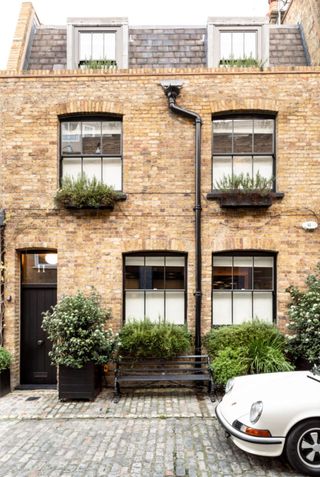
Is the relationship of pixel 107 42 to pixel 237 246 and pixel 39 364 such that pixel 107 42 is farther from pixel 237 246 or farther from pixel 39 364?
pixel 39 364

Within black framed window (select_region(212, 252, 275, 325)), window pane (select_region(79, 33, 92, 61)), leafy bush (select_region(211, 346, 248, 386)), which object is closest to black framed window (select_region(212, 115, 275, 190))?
black framed window (select_region(212, 252, 275, 325))

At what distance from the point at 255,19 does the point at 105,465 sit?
1020cm

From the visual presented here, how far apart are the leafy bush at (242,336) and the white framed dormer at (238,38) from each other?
645 cm

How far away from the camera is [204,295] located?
845 centimetres

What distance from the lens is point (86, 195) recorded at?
8234mm

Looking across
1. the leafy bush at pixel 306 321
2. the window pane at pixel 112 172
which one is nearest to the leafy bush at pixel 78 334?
the window pane at pixel 112 172

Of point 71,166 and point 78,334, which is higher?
point 71,166

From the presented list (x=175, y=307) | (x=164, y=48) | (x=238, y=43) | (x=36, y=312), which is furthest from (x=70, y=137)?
(x=238, y=43)

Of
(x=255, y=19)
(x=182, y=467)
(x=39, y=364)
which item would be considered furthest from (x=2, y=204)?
(x=255, y=19)

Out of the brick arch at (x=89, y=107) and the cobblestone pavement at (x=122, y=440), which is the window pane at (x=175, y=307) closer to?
the cobblestone pavement at (x=122, y=440)

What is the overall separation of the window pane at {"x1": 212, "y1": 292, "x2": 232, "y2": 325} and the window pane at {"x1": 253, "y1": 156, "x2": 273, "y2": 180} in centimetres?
290

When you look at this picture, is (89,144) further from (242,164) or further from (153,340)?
(153,340)

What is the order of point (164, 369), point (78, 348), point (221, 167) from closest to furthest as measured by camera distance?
point (78, 348), point (164, 369), point (221, 167)

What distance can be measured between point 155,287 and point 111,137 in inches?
144
